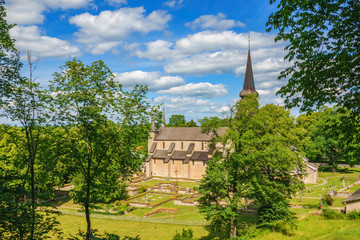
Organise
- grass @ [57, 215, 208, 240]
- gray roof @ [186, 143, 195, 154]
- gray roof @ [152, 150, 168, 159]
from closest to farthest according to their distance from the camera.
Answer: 1. grass @ [57, 215, 208, 240]
2. gray roof @ [186, 143, 195, 154]
3. gray roof @ [152, 150, 168, 159]

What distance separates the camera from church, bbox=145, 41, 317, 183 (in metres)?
51.6

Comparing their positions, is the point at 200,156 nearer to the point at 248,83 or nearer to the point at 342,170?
the point at 248,83

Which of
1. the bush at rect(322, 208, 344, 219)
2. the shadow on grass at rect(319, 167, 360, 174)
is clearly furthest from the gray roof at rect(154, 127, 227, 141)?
the bush at rect(322, 208, 344, 219)

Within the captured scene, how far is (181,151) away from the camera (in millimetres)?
56031

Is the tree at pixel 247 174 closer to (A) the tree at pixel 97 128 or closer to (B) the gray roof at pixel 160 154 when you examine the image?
(A) the tree at pixel 97 128

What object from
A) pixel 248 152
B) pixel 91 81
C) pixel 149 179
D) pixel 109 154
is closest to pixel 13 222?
pixel 109 154

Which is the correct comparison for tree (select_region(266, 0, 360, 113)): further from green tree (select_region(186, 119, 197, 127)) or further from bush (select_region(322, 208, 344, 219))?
green tree (select_region(186, 119, 197, 127))

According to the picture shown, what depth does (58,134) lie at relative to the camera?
38.9 feet

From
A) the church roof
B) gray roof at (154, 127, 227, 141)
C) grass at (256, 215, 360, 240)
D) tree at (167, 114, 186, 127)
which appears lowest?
grass at (256, 215, 360, 240)

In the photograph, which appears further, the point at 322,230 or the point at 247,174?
the point at 322,230

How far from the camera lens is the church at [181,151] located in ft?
169

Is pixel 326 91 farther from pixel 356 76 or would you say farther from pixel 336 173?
pixel 336 173

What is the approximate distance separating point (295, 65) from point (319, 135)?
48713 mm

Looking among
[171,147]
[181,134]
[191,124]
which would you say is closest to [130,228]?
[171,147]
